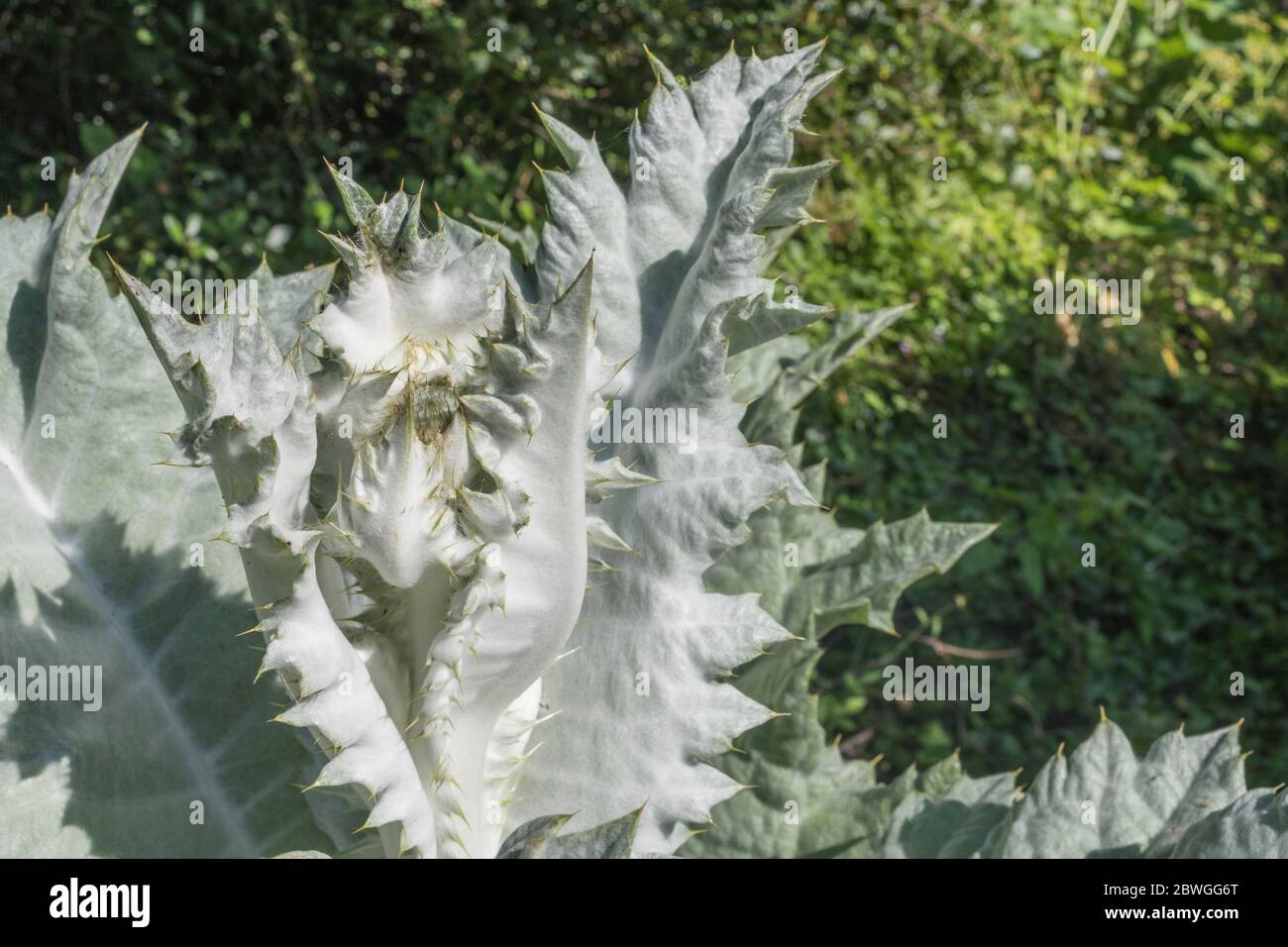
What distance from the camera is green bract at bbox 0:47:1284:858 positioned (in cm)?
96

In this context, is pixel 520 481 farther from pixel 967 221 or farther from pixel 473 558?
pixel 967 221

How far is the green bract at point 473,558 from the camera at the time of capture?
0.96 metres

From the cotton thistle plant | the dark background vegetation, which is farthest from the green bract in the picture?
the dark background vegetation

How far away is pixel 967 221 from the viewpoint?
15.4 ft

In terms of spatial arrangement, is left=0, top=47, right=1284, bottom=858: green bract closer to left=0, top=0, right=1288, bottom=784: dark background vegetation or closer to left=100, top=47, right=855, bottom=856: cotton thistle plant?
left=100, top=47, right=855, bottom=856: cotton thistle plant

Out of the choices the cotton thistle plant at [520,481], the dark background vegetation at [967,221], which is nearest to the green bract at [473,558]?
the cotton thistle plant at [520,481]

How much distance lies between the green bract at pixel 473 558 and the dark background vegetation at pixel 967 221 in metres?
2.34

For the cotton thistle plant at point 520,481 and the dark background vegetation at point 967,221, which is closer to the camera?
the cotton thistle plant at point 520,481

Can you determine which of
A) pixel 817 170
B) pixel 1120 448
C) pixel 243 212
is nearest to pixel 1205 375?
pixel 1120 448

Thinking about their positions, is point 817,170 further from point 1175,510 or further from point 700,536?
point 1175,510

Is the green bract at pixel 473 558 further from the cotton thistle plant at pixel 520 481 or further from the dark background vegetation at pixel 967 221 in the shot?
the dark background vegetation at pixel 967 221

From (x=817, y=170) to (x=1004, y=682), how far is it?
3.16m

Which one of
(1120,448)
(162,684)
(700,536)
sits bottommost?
(162,684)
